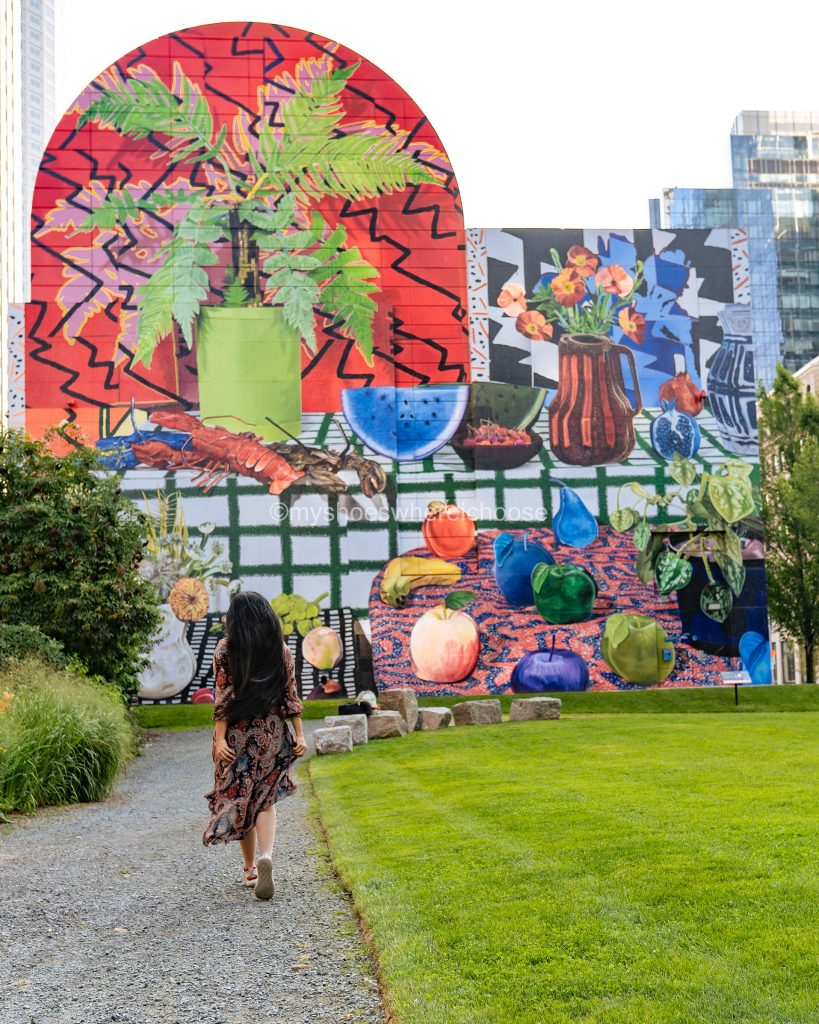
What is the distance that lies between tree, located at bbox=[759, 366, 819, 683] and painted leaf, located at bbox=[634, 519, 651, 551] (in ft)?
27.1

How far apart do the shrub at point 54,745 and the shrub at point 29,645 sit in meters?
3.25

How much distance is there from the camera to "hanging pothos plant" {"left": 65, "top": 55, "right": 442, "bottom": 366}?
31969mm

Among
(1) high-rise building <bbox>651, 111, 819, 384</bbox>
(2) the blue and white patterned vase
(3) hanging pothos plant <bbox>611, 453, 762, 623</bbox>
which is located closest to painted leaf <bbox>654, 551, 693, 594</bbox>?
(3) hanging pothos plant <bbox>611, 453, 762, 623</bbox>

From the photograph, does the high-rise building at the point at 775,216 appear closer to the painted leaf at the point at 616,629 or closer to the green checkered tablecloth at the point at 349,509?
the green checkered tablecloth at the point at 349,509

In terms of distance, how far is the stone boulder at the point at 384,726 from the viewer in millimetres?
19953

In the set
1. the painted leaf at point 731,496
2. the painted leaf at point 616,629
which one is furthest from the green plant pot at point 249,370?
the painted leaf at point 731,496

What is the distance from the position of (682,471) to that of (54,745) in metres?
22.4

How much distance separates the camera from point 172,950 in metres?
5.96

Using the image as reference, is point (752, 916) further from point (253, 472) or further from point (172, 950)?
point (253, 472)

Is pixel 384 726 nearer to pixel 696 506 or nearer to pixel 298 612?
pixel 298 612

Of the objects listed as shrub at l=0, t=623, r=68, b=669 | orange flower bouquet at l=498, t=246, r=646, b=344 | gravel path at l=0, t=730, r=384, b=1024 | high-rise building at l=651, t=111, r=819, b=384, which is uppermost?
high-rise building at l=651, t=111, r=819, b=384

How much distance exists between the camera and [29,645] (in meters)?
19.4

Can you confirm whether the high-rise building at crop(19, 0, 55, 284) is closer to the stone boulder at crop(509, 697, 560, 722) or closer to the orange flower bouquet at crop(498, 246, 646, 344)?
the orange flower bouquet at crop(498, 246, 646, 344)

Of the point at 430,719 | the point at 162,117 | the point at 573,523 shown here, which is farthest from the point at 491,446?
the point at 162,117
